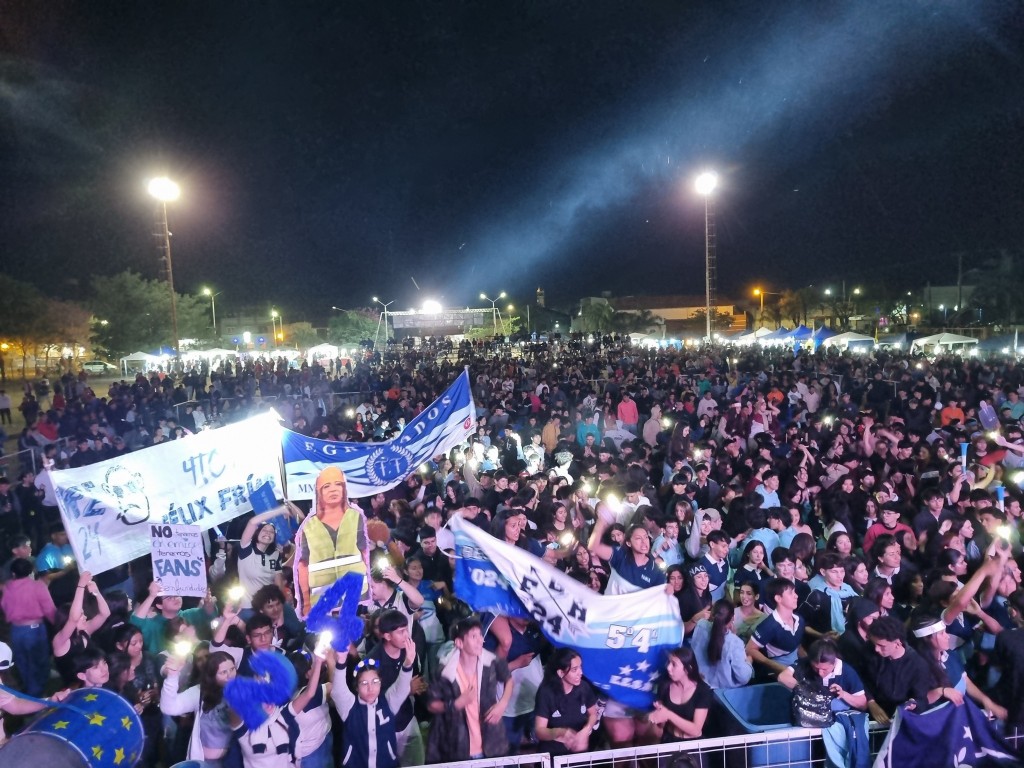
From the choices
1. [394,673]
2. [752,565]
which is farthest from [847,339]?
[394,673]

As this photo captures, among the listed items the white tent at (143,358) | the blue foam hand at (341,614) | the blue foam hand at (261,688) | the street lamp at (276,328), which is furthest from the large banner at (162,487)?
the street lamp at (276,328)

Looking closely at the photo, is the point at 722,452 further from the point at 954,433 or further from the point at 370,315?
the point at 370,315

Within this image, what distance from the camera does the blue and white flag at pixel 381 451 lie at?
24.3 feet

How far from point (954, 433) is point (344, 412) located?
12183 mm

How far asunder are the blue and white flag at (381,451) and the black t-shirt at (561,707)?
11.1 feet

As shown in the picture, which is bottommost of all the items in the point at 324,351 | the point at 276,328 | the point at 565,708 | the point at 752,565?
the point at 565,708

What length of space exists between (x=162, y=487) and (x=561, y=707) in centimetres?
405

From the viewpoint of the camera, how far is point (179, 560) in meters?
5.15

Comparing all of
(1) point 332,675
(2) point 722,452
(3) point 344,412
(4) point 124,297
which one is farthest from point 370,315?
(1) point 332,675

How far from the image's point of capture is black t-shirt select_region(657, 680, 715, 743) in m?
4.10

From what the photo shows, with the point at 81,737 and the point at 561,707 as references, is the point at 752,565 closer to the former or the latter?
the point at 561,707

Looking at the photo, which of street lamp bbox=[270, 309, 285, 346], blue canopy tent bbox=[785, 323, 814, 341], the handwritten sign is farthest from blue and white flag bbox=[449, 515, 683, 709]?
street lamp bbox=[270, 309, 285, 346]

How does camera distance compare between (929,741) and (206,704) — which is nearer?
(929,741)

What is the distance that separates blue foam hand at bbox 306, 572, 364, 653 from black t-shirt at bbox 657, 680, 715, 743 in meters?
2.04
